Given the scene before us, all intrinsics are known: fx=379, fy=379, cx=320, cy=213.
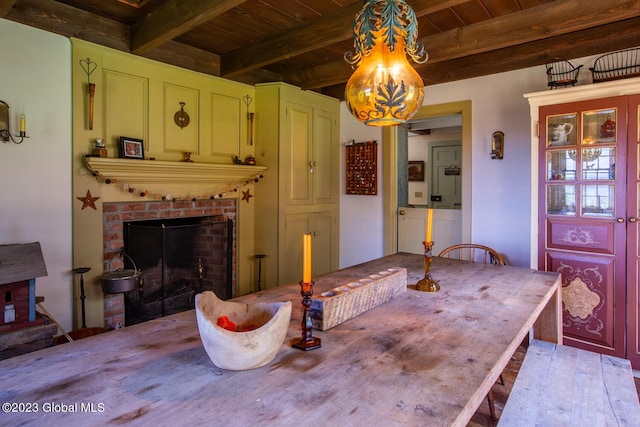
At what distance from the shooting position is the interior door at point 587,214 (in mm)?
2422

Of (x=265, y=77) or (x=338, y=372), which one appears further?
(x=265, y=77)

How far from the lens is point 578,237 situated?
2.56 m

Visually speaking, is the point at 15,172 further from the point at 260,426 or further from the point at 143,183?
the point at 260,426

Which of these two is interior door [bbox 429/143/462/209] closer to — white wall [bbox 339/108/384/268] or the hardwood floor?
white wall [bbox 339/108/384/268]

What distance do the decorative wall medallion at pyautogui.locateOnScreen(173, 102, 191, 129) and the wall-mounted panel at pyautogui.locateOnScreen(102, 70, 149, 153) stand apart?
249 millimetres

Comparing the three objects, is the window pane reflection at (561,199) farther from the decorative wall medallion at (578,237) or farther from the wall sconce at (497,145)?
the wall sconce at (497,145)

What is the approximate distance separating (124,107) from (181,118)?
46 cm

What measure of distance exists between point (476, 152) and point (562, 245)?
3.76 feet

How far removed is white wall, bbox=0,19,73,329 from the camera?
2.31 meters

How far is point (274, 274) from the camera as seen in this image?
3.68 metres

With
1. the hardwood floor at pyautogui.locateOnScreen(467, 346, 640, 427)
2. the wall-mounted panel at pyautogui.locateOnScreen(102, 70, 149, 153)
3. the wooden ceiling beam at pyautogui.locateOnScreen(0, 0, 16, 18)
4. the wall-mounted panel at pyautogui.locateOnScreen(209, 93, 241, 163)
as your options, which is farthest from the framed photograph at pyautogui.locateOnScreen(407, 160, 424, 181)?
the wooden ceiling beam at pyautogui.locateOnScreen(0, 0, 16, 18)

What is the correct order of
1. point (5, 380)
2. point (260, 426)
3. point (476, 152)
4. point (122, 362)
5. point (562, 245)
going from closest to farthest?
point (260, 426)
point (5, 380)
point (122, 362)
point (562, 245)
point (476, 152)

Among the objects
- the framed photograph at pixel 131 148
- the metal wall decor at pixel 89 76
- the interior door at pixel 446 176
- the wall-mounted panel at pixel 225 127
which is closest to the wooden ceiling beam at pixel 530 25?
the wall-mounted panel at pixel 225 127

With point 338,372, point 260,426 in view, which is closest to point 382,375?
point 338,372
